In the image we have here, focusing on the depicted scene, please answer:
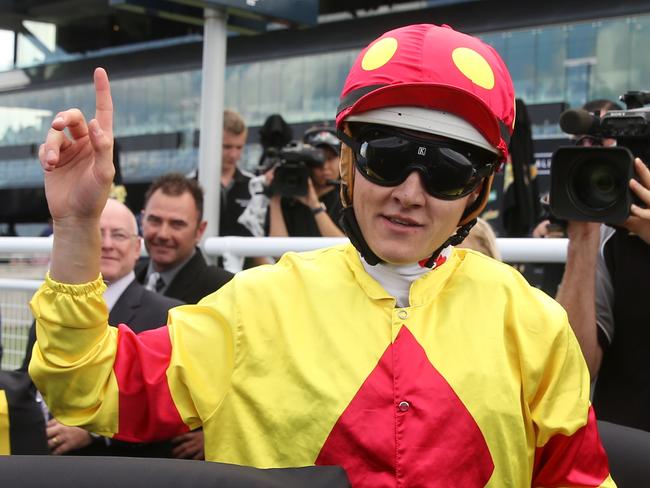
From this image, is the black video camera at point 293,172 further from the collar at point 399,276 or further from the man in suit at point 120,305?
the collar at point 399,276

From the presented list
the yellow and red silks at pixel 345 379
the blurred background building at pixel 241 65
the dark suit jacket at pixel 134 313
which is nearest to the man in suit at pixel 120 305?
the dark suit jacket at pixel 134 313

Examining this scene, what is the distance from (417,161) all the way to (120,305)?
1.81 meters

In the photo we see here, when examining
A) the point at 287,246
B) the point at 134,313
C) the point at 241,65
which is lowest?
the point at 134,313

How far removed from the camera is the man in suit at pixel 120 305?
2762mm

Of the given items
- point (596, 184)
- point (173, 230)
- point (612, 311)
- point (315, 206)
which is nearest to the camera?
point (596, 184)

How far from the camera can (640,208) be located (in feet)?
7.27

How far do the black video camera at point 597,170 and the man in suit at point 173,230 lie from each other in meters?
1.81

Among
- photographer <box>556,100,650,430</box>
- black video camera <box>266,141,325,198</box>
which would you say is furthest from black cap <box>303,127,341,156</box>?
photographer <box>556,100,650,430</box>

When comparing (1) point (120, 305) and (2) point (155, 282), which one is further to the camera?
(2) point (155, 282)

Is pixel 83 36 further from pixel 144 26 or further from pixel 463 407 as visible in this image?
pixel 463 407

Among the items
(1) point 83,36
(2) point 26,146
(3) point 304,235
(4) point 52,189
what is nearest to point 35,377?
(4) point 52,189

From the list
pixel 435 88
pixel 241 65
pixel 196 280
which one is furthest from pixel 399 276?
pixel 241 65

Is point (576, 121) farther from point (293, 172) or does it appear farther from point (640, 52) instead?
point (640, 52)

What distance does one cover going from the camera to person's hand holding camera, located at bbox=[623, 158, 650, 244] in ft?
7.25
